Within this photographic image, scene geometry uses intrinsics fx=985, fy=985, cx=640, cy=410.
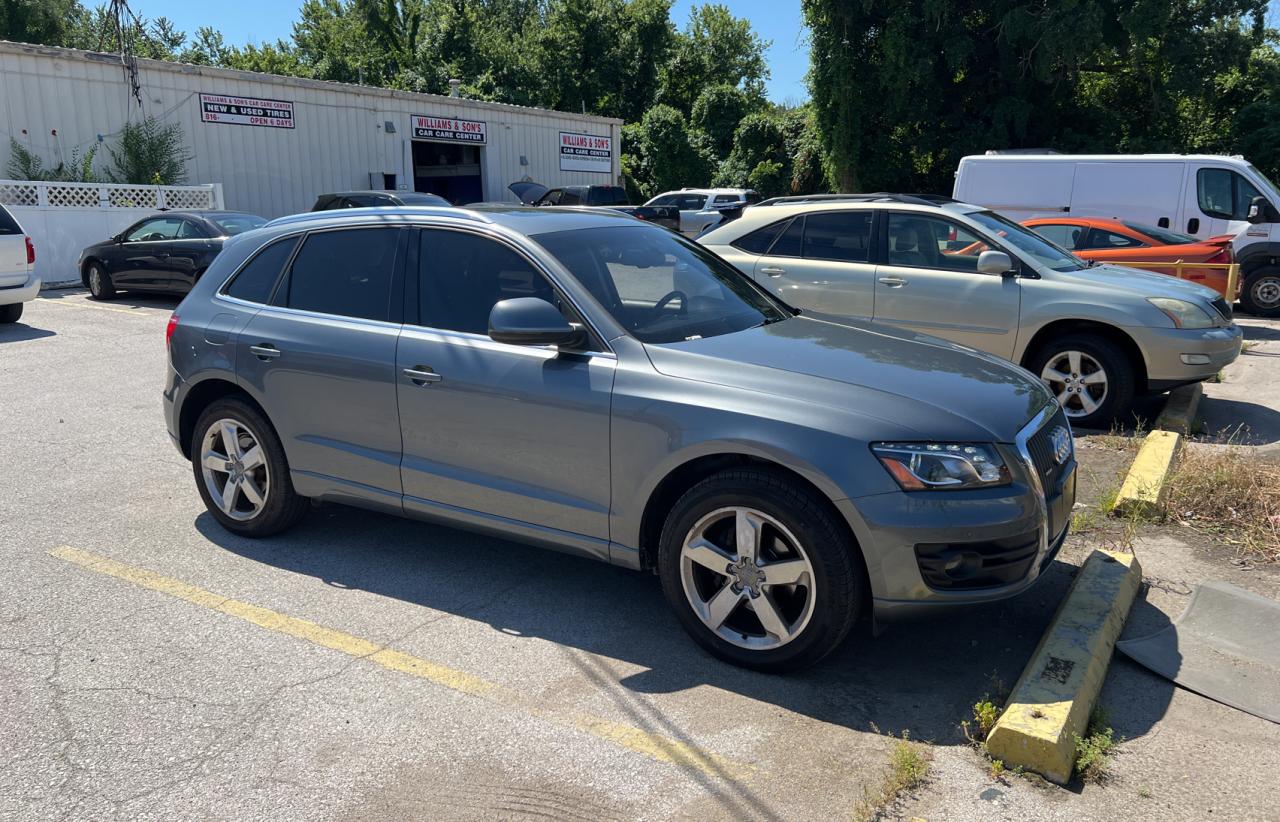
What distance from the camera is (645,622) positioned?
426 centimetres

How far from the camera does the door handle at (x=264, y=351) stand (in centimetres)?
484

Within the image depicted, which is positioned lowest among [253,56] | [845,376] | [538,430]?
[538,430]

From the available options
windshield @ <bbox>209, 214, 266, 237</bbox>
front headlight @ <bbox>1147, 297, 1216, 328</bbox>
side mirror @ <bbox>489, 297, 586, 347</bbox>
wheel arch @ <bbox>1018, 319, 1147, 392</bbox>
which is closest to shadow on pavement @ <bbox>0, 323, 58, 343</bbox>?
windshield @ <bbox>209, 214, 266, 237</bbox>

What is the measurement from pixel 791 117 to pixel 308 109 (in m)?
18.8

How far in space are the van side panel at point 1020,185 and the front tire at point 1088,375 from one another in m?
8.20

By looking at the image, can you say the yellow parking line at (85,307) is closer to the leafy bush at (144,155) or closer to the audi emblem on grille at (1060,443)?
the leafy bush at (144,155)

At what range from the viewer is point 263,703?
11.7 feet

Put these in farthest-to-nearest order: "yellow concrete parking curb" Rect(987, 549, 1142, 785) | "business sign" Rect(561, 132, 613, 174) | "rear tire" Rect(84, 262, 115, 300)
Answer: "business sign" Rect(561, 132, 613, 174) < "rear tire" Rect(84, 262, 115, 300) < "yellow concrete parking curb" Rect(987, 549, 1142, 785)

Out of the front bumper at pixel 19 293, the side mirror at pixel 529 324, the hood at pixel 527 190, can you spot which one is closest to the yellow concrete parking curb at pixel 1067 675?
the side mirror at pixel 529 324

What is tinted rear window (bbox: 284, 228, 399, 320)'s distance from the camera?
15.4 ft

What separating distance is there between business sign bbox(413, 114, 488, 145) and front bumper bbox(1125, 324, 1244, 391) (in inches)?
912

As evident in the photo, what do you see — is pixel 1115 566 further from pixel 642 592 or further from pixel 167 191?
pixel 167 191

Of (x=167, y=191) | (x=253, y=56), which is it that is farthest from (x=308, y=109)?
(x=253, y=56)

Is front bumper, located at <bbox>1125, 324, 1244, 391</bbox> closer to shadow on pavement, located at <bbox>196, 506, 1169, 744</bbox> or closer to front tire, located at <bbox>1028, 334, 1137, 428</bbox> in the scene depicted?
front tire, located at <bbox>1028, 334, 1137, 428</bbox>
